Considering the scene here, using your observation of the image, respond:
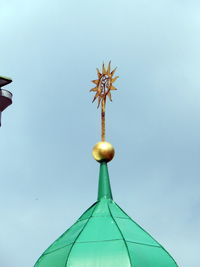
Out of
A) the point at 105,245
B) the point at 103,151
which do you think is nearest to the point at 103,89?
the point at 103,151

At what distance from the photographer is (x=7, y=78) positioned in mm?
12094

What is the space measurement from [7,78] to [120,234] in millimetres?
3738

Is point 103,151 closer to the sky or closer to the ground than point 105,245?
closer to the sky

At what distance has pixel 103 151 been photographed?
15812 mm

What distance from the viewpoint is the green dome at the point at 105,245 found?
1381cm

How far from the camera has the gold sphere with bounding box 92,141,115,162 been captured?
1583 centimetres

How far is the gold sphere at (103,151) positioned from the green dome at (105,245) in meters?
0.92

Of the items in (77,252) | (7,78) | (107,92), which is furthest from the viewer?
(107,92)

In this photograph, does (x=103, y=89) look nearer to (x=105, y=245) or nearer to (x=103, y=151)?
(x=103, y=151)

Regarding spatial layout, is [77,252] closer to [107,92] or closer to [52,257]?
[52,257]

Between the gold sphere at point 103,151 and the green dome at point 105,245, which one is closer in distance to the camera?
the green dome at point 105,245

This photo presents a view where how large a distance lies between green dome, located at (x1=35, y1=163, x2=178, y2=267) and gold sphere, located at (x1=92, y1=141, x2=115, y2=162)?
918mm

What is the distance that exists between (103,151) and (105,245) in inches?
93.7

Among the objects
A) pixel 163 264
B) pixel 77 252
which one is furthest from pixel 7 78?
pixel 163 264
